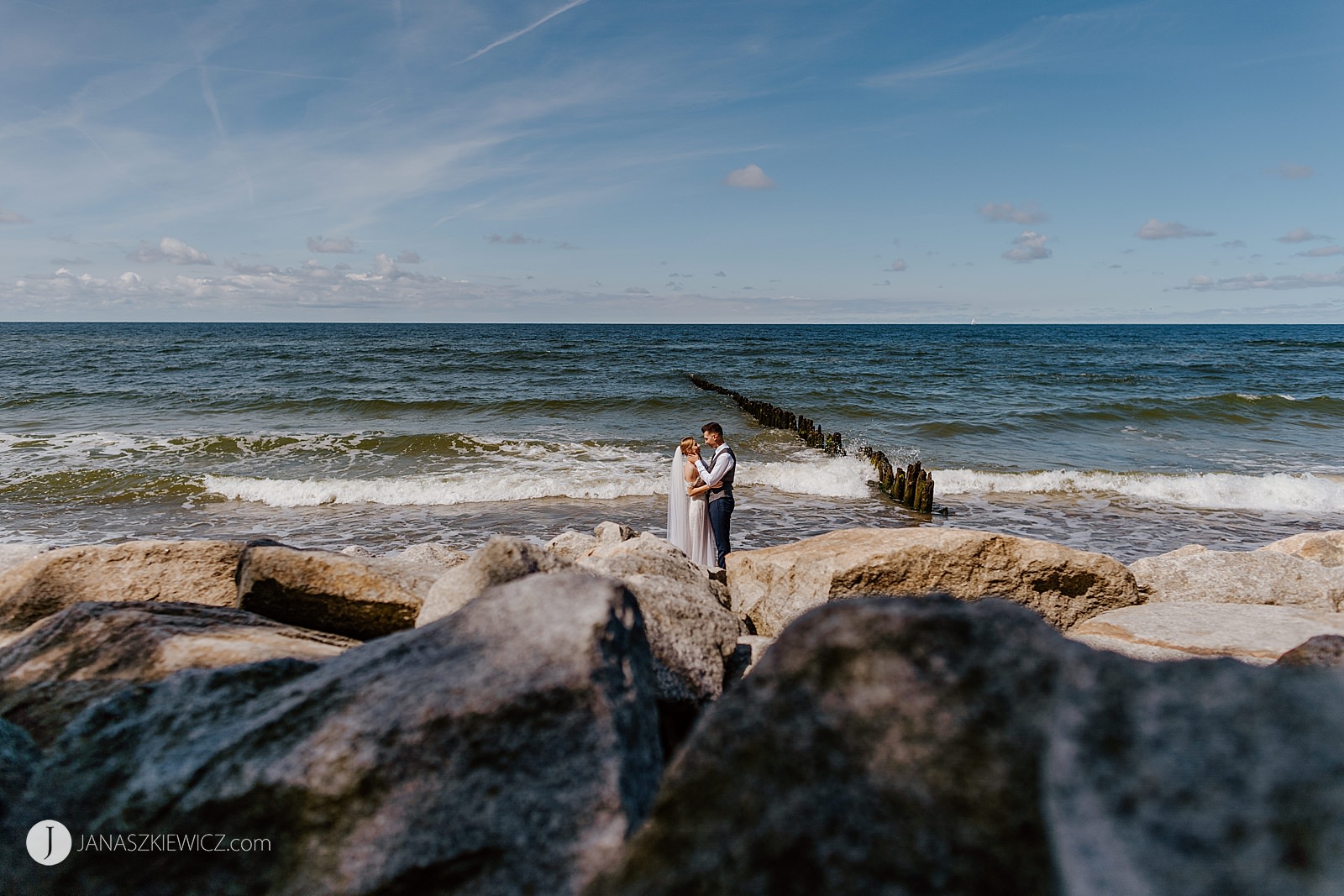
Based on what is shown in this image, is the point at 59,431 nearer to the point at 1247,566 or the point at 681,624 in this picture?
the point at 681,624

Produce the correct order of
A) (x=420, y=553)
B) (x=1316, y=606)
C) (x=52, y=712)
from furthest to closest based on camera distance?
(x=420, y=553), (x=1316, y=606), (x=52, y=712)

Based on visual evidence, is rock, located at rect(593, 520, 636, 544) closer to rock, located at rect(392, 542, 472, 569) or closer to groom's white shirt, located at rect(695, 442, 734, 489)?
groom's white shirt, located at rect(695, 442, 734, 489)

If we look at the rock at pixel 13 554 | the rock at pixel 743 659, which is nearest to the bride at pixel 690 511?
the rock at pixel 743 659

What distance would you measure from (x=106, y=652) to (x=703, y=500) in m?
7.63

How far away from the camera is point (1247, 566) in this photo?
750 cm

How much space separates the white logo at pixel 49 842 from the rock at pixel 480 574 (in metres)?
1.79

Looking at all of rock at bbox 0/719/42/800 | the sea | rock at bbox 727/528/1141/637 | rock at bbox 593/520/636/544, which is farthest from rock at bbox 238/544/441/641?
the sea

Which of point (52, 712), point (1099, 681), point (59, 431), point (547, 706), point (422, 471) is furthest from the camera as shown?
point (59, 431)

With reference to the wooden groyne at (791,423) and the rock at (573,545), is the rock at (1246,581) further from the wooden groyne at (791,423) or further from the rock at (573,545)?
the wooden groyne at (791,423)

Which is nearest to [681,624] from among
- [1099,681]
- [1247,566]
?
[1099,681]

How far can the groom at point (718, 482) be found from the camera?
415 inches

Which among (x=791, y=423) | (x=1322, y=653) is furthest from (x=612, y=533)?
(x=791, y=423)

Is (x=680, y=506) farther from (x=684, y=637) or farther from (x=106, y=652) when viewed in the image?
(x=106, y=652)

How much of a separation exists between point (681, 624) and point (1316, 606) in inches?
269
